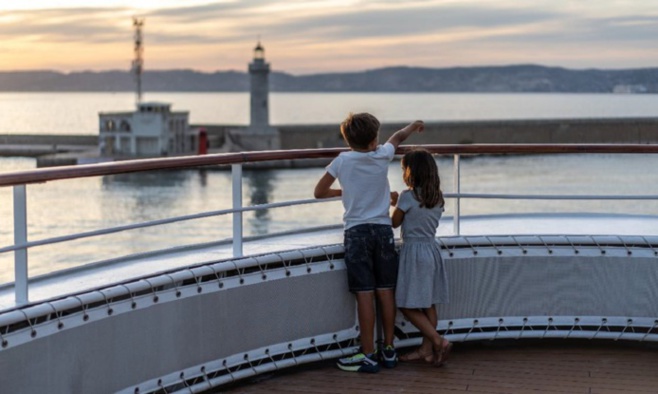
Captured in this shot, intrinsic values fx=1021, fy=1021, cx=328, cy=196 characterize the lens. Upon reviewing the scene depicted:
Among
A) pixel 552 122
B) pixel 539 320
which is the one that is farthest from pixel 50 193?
pixel 539 320

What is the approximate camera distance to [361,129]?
14.4 feet

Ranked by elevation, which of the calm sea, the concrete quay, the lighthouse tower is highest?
the lighthouse tower

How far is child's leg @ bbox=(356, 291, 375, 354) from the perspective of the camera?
459cm

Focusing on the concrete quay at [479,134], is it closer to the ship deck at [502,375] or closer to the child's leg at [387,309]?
the ship deck at [502,375]

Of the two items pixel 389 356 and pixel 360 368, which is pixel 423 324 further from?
pixel 360 368

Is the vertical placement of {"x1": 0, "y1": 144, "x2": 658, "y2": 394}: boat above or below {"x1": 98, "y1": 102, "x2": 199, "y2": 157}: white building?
below

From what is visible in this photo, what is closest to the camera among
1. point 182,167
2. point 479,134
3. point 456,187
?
point 182,167

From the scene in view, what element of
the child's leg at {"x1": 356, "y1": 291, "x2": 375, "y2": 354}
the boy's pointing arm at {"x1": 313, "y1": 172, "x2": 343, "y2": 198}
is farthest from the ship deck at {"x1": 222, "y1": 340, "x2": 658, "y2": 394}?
the boy's pointing arm at {"x1": 313, "y1": 172, "x2": 343, "y2": 198}

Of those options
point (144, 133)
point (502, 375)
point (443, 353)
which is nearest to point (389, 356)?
point (443, 353)

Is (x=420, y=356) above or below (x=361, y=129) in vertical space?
below

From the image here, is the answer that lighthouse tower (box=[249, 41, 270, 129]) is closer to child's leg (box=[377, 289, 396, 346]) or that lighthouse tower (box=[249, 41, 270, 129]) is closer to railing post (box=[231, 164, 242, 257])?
child's leg (box=[377, 289, 396, 346])

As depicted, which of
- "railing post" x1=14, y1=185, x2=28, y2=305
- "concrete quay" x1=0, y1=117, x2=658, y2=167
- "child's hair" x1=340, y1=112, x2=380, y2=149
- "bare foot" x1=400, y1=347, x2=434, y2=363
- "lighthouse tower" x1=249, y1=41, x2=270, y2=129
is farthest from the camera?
"lighthouse tower" x1=249, y1=41, x2=270, y2=129

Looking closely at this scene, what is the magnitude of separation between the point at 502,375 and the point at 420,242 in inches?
27.5

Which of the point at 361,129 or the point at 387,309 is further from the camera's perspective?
the point at 387,309
